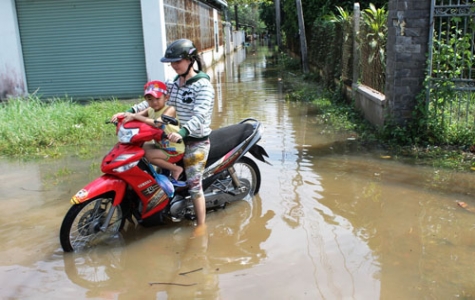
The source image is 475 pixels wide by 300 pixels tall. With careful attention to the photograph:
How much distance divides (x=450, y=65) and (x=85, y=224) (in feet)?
18.0

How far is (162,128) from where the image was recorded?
3.96m

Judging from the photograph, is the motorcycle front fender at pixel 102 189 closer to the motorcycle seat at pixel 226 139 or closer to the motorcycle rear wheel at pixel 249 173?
the motorcycle seat at pixel 226 139

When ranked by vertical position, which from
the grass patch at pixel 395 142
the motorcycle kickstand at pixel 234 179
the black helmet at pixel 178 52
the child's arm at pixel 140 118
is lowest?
the grass patch at pixel 395 142

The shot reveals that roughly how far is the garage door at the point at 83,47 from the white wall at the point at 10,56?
238mm

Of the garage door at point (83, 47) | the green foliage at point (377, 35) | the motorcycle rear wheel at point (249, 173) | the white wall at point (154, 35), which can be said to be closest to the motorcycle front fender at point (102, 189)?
the motorcycle rear wheel at point (249, 173)

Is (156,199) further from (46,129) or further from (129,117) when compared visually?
(46,129)

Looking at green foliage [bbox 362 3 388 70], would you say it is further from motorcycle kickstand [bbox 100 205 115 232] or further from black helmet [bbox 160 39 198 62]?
motorcycle kickstand [bbox 100 205 115 232]

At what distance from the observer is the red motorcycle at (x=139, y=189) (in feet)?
12.7

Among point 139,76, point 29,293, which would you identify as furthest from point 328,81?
point 29,293

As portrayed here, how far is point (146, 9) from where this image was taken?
12.1 m

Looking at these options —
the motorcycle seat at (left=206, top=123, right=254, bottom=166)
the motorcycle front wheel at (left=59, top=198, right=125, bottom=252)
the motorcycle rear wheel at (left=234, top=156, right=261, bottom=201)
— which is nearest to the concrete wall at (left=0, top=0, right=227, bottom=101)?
the motorcycle rear wheel at (left=234, top=156, right=261, bottom=201)

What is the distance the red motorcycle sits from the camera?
12.7 feet

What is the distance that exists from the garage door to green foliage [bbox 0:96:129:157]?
12.4 feet

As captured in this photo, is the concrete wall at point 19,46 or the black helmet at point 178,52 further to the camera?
the concrete wall at point 19,46
